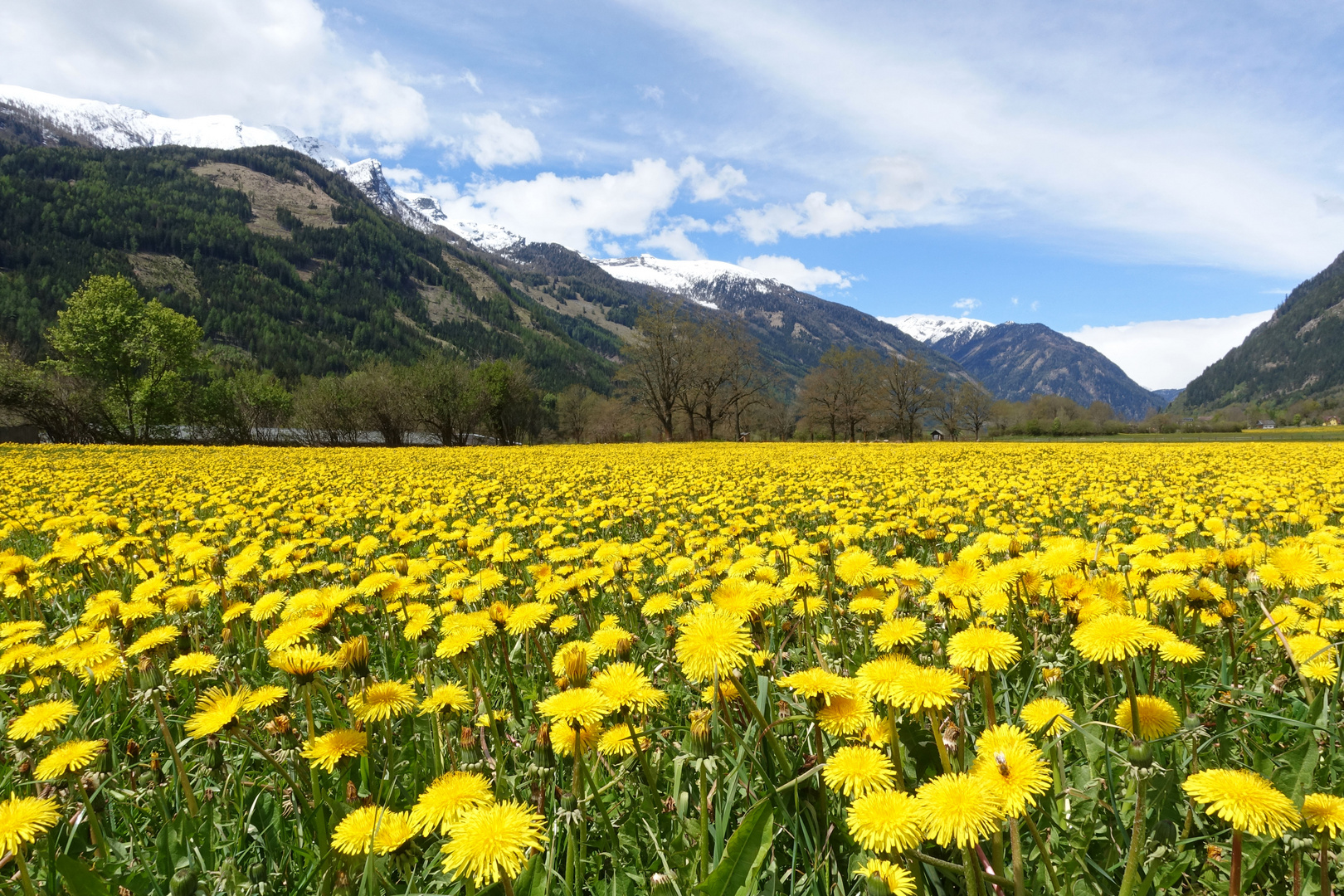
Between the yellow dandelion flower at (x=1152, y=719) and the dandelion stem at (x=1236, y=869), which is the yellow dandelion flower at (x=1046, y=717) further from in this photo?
the dandelion stem at (x=1236, y=869)

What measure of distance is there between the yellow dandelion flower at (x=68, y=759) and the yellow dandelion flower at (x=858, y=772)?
200 cm

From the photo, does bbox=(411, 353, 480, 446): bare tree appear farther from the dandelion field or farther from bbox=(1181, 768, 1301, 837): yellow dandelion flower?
bbox=(1181, 768, 1301, 837): yellow dandelion flower

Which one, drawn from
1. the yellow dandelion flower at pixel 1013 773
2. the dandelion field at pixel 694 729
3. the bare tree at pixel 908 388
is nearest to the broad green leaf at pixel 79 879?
the dandelion field at pixel 694 729

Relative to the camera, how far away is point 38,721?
172cm

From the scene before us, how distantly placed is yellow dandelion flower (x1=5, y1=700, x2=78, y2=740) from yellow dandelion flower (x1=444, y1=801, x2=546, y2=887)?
1.51 m

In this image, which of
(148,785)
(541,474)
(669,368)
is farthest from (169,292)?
(148,785)

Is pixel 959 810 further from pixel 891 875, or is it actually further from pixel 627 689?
pixel 627 689

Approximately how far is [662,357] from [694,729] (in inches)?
1874

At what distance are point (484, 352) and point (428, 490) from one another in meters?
171

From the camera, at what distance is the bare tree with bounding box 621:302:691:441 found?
47625 mm

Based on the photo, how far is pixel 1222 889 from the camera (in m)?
1.30

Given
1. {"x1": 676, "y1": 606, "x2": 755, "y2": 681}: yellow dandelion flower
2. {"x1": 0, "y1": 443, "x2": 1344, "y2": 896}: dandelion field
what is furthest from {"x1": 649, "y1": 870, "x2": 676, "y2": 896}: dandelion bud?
{"x1": 676, "y1": 606, "x2": 755, "y2": 681}: yellow dandelion flower

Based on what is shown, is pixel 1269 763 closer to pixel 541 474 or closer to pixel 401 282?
pixel 541 474

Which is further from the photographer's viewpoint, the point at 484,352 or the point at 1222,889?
the point at 484,352
